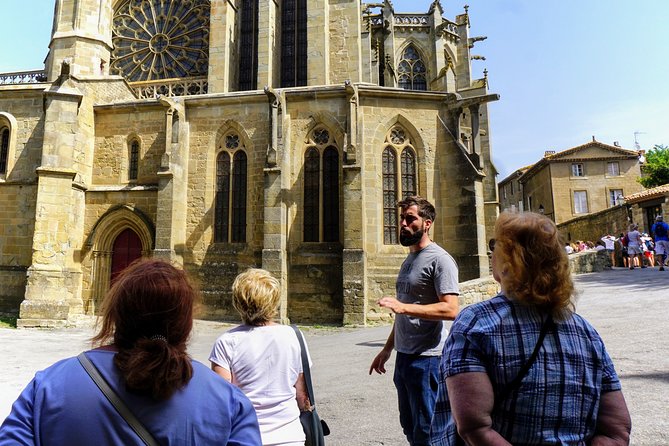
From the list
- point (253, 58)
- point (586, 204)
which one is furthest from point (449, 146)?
point (586, 204)

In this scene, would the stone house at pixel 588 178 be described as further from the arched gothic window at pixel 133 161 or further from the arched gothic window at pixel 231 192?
the arched gothic window at pixel 133 161

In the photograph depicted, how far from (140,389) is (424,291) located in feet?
6.39

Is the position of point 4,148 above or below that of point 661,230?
above

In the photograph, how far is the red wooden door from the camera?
47.2 feet

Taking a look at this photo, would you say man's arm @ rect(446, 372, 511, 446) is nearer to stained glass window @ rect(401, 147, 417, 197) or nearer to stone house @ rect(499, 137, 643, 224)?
stained glass window @ rect(401, 147, 417, 197)

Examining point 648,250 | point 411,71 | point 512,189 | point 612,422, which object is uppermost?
point 411,71

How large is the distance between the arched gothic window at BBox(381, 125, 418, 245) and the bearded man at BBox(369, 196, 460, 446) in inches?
421

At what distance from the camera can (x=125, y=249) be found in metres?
14.4

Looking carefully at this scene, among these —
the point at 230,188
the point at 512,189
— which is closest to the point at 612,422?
the point at 230,188

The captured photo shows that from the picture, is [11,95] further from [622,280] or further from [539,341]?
[622,280]

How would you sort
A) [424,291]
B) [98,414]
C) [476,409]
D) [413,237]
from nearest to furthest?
[98,414] → [476,409] → [424,291] → [413,237]

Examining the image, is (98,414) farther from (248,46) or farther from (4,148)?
(248,46)

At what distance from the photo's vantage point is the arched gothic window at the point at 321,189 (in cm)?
1346

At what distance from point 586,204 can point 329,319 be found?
91.4 feet
